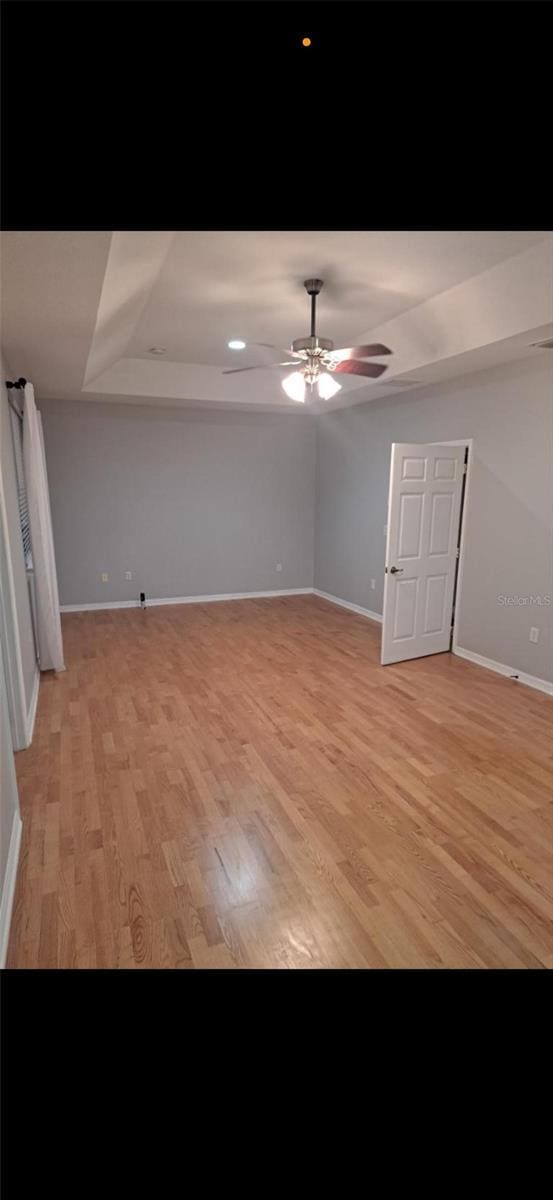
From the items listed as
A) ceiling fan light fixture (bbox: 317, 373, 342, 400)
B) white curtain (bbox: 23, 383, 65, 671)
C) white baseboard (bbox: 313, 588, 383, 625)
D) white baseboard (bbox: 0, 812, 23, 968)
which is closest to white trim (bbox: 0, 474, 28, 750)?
white baseboard (bbox: 0, 812, 23, 968)

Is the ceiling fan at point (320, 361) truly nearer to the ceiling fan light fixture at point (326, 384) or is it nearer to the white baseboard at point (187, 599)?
the ceiling fan light fixture at point (326, 384)

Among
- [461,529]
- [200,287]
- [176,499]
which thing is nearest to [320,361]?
[200,287]

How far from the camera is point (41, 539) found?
159 inches

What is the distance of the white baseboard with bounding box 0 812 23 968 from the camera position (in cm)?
168

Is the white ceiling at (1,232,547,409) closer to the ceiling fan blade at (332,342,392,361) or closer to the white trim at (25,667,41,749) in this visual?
the ceiling fan blade at (332,342,392,361)

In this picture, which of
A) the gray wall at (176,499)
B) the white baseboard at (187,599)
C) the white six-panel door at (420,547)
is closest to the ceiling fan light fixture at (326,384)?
the white six-panel door at (420,547)

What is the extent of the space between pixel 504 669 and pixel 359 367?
2.67 m

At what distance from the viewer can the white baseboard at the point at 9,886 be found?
1.68 metres

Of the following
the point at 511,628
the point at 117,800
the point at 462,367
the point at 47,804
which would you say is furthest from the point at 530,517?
the point at 47,804

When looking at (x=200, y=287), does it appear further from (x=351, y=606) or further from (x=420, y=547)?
(x=351, y=606)
